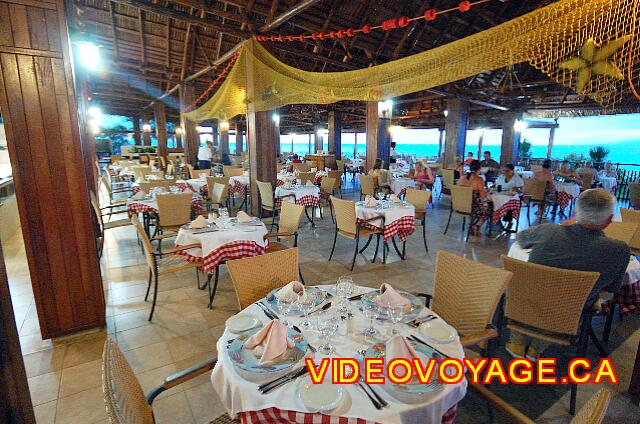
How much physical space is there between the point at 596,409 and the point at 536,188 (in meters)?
6.55

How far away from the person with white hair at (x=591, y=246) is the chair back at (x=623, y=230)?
1.16 m

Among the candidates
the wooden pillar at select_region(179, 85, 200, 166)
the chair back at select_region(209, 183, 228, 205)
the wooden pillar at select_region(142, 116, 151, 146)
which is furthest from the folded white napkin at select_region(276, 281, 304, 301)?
the wooden pillar at select_region(142, 116, 151, 146)

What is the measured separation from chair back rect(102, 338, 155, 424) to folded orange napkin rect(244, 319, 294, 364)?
1.37ft

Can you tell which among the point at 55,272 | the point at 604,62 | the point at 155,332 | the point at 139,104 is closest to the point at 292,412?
the point at 155,332

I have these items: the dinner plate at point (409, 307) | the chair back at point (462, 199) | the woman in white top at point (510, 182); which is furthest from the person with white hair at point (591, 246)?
the woman in white top at point (510, 182)

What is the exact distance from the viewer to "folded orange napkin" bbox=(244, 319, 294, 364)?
48.8 inches

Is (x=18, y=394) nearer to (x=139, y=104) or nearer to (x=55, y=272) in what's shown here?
(x=55, y=272)

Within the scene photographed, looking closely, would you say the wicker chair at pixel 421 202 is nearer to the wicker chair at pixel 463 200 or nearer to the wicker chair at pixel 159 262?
the wicker chair at pixel 463 200

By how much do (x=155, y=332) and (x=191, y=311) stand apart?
38 centimetres

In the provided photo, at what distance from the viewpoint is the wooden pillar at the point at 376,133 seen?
8.43 metres

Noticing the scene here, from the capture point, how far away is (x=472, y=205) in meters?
5.26

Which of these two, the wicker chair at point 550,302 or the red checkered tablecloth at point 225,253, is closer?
the wicker chair at point 550,302

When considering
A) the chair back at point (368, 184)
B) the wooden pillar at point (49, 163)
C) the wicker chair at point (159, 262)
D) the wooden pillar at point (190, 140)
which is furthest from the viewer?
the wooden pillar at point (190, 140)

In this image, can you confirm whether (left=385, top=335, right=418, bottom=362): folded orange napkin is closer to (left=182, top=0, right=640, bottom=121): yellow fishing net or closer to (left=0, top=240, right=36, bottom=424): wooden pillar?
(left=0, top=240, right=36, bottom=424): wooden pillar
